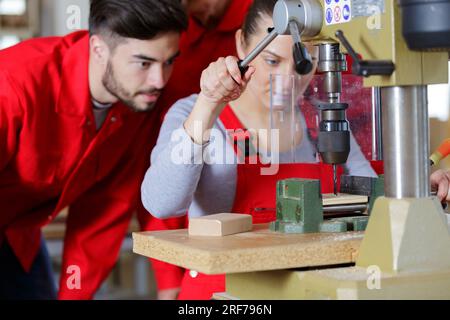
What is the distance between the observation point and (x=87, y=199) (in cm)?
200

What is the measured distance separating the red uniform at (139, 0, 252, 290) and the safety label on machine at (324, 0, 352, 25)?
84cm

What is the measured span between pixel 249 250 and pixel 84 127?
1017 mm

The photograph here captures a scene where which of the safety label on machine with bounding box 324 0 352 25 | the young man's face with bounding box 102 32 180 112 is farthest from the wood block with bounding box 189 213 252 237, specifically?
the young man's face with bounding box 102 32 180 112

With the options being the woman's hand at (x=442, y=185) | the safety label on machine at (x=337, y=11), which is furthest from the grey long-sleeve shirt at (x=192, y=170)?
the safety label on machine at (x=337, y=11)

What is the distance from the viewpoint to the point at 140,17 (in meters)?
1.69

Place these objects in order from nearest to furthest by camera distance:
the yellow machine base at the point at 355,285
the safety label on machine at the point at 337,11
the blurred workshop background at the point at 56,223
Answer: the yellow machine base at the point at 355,285
the safety label on machine at the point at 337,11
the blurred workshop background at the point at 56,223

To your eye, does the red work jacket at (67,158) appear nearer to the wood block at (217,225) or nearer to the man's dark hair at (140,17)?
the man's dark hair at (140,17)

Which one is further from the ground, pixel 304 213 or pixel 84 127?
pixel 84 127

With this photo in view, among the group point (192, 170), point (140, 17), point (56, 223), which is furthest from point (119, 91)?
point (56, 223)

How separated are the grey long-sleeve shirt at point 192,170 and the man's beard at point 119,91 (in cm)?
35

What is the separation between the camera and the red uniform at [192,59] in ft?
6.07

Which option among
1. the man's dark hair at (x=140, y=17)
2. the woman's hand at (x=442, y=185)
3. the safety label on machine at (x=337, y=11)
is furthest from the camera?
the man's dark hair at (x=140, y=17)

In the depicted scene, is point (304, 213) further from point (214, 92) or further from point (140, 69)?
point (140, 69)
